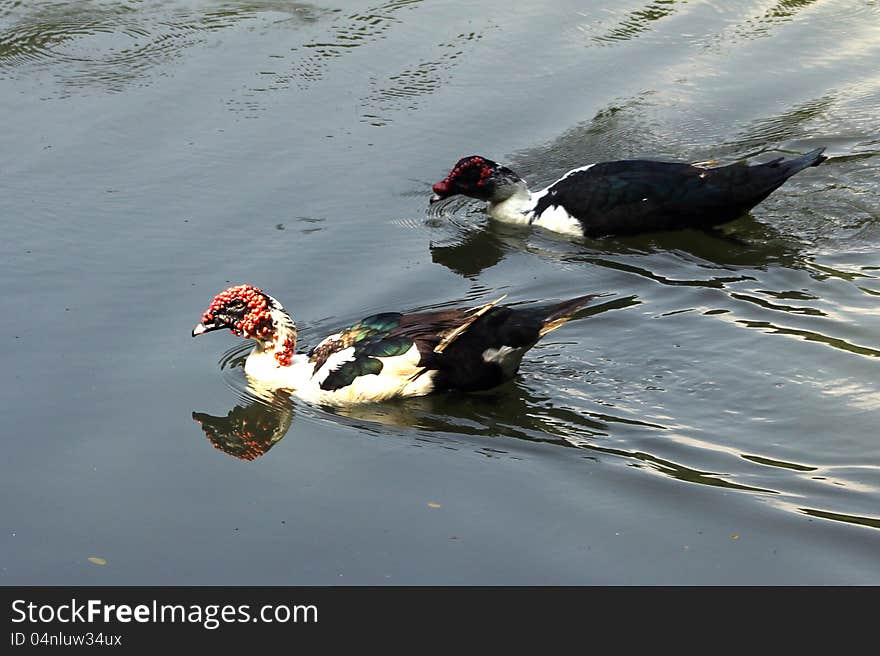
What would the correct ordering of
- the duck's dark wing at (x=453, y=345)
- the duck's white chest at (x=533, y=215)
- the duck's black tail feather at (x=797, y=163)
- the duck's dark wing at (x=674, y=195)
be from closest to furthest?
the duck's dark wing at (x=453, y=345) < the duck's dark wing at (x=674, y=195) < the duck's black tail feather at (x=797, y=163) < the duck's white chest at (x=533, y=215)

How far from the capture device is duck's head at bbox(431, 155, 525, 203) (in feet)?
35.3

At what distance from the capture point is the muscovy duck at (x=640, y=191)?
10328 mm

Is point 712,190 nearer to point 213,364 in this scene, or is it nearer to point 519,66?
point 519,66

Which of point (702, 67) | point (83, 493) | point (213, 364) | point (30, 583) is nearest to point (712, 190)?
point (702, 67)

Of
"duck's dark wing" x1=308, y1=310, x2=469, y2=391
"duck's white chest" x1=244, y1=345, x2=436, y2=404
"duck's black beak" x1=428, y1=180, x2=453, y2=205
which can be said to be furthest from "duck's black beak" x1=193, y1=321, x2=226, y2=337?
"duck's black beak" x1=428, y1=180, x2=453, y2=205

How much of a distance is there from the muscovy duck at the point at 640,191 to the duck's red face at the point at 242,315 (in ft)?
9.48

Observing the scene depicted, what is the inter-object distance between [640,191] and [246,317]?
139 inches

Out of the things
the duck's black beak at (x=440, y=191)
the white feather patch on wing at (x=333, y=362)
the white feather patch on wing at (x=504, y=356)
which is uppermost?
the white feather patch on wing at (x=504, y=356)

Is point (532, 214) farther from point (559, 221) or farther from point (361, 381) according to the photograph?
point (361, 381)

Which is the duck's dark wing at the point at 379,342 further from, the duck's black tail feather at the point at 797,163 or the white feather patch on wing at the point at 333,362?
the duck's black tail feather at the point at 797,163

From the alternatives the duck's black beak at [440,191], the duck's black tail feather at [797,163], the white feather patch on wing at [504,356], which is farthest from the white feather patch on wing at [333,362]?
the duck's black tail feather at [797,163]

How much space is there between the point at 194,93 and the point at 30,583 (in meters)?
6.73

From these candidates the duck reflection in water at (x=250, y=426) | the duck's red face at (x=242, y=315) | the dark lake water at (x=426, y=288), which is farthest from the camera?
the duck's red face at (x=242, y=315)

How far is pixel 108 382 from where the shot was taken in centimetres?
796
